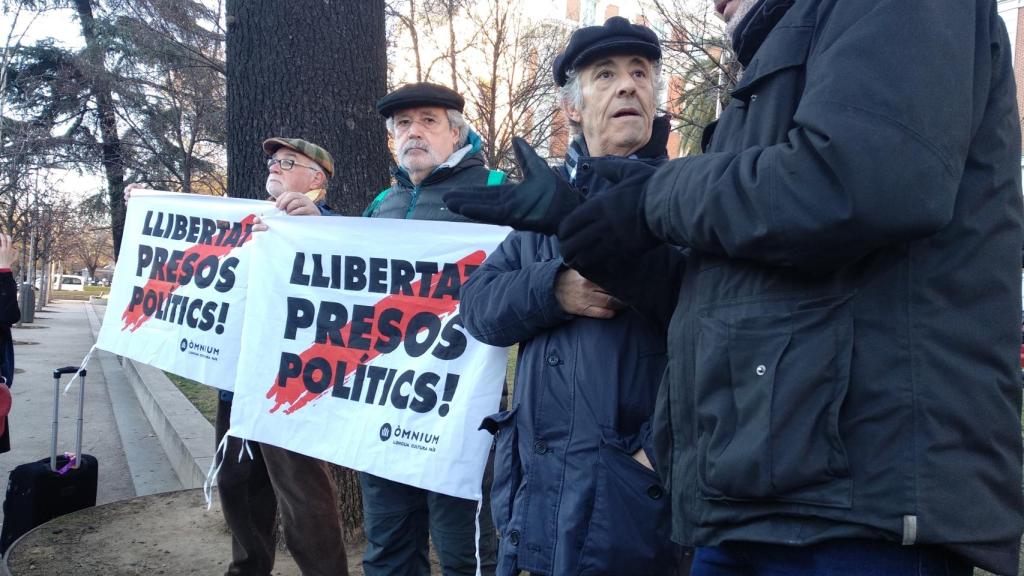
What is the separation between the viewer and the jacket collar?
1.40 meters

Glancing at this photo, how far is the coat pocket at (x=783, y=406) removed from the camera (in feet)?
3.79

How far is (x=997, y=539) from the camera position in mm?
1127

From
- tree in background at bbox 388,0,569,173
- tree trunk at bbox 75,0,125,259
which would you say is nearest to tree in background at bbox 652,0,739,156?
tree in background at bbox 388,0,569,173

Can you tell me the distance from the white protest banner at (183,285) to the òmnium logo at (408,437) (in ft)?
3.39

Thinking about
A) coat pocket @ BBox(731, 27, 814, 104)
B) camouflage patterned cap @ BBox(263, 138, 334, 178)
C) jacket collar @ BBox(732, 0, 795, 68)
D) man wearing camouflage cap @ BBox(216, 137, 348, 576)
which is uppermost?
camouflage patterned cap @ BBox(263, 138, 334, 178)

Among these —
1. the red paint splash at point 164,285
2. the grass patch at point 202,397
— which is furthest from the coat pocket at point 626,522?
the grass patch at point 202,397

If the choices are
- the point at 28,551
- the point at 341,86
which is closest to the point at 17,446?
the point at 28,551

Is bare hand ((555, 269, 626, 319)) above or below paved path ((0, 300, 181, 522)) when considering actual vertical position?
above

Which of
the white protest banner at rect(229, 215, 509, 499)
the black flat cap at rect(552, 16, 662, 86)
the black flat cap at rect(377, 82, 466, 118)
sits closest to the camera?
the black flat cap at rect(552, 16, 662, 86)

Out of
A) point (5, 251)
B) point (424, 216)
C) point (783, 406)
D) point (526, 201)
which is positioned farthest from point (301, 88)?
point (783, 406)

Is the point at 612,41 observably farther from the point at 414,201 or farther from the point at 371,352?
the point at 371,352

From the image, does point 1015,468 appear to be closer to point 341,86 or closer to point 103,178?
point 341,86

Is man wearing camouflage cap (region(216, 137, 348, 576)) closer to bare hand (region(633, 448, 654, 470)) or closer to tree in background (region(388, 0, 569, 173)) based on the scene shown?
bare hand (region(633, 448, 654, 470))

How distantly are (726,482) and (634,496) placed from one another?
63cm
